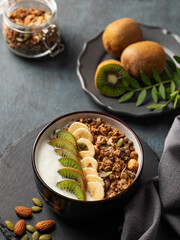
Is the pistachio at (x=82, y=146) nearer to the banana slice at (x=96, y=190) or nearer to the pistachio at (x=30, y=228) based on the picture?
the banana slice at (x=96, y=190)

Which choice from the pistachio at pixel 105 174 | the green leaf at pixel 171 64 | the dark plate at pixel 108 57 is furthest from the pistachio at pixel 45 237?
the green leaf at pixel 171 64

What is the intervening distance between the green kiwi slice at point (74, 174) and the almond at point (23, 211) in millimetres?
166

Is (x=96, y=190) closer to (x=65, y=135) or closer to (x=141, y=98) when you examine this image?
(x=65, y=135)

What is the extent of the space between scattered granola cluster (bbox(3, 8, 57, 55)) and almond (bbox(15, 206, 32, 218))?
83 cm

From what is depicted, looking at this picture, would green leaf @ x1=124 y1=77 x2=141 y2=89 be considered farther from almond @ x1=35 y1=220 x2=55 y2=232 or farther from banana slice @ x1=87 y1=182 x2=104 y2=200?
almond @ x1=35 y1=220 x2=55 y2=232

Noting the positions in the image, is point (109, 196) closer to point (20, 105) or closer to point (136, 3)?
point (20, 105)

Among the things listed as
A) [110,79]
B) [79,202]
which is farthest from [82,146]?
[110,79]

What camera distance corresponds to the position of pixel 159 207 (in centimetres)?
114

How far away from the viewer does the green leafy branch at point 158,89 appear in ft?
4.96

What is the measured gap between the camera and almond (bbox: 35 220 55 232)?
1.09 m

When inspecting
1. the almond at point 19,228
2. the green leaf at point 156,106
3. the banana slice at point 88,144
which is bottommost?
the green leaf at point 156,106

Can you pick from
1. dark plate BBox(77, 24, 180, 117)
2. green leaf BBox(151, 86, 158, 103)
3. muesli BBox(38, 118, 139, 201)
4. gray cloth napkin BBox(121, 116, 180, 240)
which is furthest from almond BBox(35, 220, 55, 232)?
green leaf BBox(151, 86, 158, 103)

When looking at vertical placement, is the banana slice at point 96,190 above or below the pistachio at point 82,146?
below

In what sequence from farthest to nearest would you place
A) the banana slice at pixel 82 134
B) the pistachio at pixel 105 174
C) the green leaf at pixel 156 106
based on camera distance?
the green leaf at pixel 156 106, the banana slice at pixel 82 134, the pistachio at pixel 105 174
